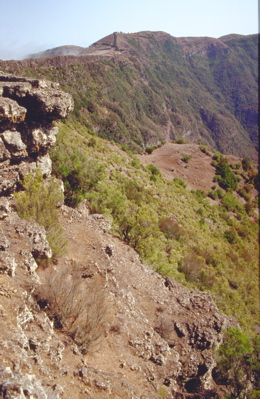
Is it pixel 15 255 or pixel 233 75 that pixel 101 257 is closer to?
pixel 15 255

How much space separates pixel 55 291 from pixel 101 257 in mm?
3015

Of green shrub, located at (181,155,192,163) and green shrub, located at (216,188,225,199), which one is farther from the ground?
green shrub, located at (181,155,192,163)

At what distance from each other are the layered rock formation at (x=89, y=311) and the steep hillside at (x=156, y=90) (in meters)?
60.3

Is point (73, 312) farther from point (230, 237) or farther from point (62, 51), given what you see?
point (62, 51)

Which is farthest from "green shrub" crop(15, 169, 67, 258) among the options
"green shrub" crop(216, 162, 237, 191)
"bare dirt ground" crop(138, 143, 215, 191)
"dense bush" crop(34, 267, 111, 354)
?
"green shrub" crop(216, 162, 237, 191)

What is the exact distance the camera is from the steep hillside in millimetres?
78375

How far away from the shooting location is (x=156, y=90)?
13625cm

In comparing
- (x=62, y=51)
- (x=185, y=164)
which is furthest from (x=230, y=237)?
(x=62, y=51)

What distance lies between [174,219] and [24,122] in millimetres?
18836

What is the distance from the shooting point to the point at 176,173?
42094 mm

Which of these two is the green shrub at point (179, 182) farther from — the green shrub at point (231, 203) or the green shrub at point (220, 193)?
the green shrub at point (231, 203)

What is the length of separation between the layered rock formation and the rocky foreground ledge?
1.4 inches

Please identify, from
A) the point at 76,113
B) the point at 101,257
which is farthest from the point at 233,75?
the point at 101,257

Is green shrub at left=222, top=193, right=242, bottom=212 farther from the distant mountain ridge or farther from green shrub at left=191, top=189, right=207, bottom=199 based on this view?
the distant mountain ridge
